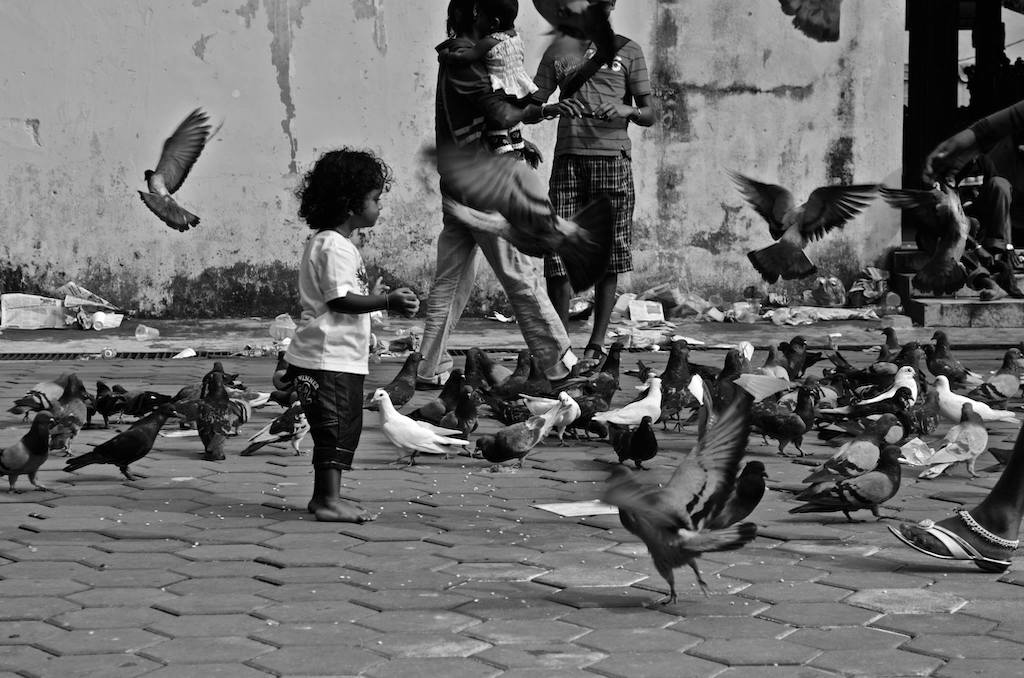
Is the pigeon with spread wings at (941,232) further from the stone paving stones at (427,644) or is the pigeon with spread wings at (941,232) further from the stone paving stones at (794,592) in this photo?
the stone paving stones at (427,644)

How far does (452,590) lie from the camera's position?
4223 millimetres

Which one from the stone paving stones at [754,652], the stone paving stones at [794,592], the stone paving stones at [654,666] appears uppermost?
the stone paving stones at [794,592]

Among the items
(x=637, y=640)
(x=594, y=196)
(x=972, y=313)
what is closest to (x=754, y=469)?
(x=637, y=640)

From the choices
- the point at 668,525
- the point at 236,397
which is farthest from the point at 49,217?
the point at 668,525

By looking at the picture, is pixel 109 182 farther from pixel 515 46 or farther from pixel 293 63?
pixel 515 46

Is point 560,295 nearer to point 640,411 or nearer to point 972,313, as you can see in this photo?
point 640,411

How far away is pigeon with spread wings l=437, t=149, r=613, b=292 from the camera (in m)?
7.38

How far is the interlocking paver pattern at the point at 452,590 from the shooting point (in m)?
3.58

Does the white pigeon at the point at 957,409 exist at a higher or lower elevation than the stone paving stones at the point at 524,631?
higher

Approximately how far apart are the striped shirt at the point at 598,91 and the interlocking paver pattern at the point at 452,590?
11.6 feet

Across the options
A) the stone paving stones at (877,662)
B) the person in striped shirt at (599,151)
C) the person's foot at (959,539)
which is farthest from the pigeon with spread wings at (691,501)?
the person in striped shirt at (599,151)

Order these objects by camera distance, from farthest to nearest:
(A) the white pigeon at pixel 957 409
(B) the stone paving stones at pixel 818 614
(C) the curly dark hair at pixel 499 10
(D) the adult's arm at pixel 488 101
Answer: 1. (C) the curly dark hair at pixel 499 10
2. (D) the adult's arm at pixel 488 101
3. (A) the white pigeon at pixel 957 409
4. (B) the stone paving stones at pixel 818 614

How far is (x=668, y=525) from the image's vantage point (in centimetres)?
397

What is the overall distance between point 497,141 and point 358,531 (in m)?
3.07
